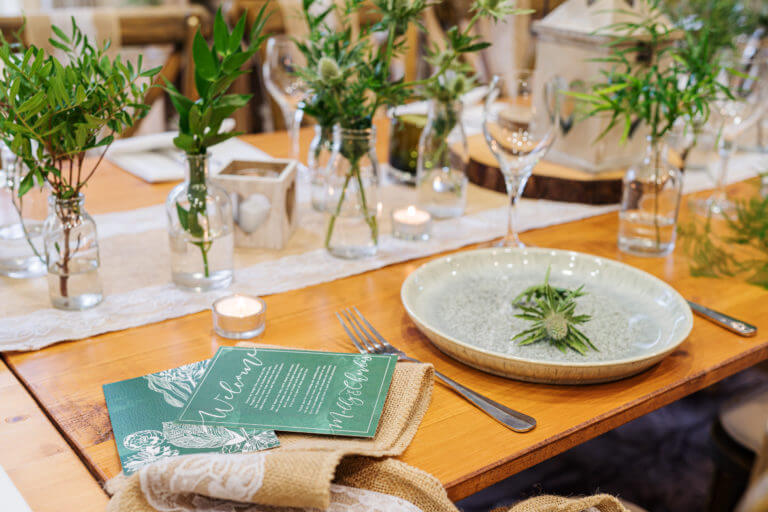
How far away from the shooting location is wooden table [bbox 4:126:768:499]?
0.70 meters

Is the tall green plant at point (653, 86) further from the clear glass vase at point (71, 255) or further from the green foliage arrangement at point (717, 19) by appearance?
the clear glass vase at point (71, 255)

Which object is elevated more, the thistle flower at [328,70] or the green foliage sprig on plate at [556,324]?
the thistle flower at [328,70]

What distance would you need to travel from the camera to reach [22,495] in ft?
2.04

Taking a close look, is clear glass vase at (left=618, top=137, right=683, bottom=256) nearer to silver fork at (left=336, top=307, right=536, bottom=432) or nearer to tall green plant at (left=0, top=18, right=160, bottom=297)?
silver fork at (left=336, top=307, right=536, bottom=432)

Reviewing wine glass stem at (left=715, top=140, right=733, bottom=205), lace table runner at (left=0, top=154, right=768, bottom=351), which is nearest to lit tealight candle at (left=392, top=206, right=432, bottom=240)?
lace table runner at (left=0, top=154, right=768, bottom=351)

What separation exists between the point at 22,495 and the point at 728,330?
83 centimetres

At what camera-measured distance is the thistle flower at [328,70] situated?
1023mm

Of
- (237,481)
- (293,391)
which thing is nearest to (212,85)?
(293,391)

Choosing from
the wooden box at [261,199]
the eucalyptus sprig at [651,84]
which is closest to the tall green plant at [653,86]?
the eucalyptus sprig at [651,84]

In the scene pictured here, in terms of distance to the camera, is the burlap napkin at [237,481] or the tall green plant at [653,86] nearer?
the burlap napkin at [237,481]

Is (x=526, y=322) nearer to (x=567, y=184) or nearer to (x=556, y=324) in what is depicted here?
(x=556, y=324)

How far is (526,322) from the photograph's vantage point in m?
0.92

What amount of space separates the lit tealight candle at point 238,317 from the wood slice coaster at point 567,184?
2.31 feet

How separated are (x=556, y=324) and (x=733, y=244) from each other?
54 centimetres
